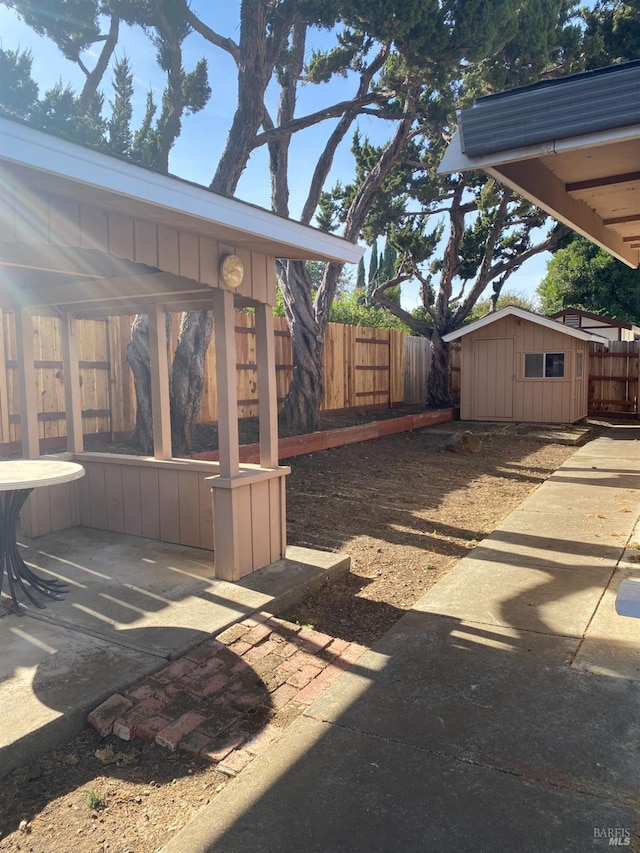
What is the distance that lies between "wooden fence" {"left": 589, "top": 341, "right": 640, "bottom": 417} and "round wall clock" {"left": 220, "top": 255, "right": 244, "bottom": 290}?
1496 cm

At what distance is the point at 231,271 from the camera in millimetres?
4074

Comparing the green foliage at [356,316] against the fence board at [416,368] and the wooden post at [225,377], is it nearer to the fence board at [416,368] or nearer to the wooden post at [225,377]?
the fence board at [416,368]

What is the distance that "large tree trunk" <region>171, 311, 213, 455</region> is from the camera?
8.19m

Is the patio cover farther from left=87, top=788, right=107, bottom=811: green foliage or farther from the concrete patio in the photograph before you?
left=87, top=788, right=107, bottom=811: green foliage

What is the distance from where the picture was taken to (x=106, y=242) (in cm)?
329

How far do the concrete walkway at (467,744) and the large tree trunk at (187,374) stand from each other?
4.90 m

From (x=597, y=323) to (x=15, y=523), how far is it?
68.5 feet

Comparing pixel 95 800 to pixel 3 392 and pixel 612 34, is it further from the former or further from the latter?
pixel 612 34

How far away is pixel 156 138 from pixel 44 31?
6.99ft

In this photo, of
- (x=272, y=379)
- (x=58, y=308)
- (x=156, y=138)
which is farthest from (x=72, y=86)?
(x=272, y=379)

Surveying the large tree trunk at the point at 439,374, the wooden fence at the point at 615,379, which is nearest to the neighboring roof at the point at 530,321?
the large tree trunk at the point at 439,374

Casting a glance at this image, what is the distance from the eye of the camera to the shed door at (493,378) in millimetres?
15367

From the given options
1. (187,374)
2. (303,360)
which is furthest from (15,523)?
(303,360)

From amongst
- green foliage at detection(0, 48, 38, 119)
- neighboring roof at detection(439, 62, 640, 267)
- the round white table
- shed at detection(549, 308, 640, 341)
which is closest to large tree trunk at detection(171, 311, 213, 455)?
the round white table
